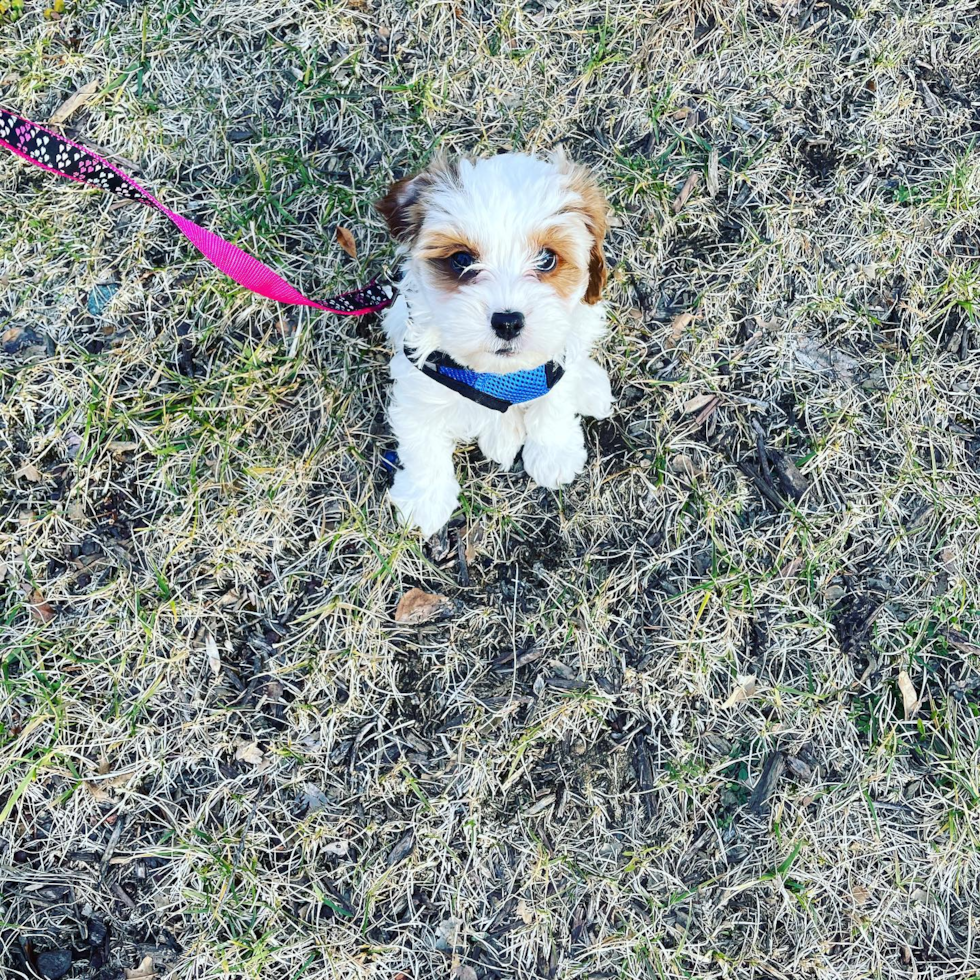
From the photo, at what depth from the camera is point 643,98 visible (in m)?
3.76

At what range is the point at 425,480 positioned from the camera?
323cm

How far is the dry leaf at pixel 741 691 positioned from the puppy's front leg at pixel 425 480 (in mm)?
1426

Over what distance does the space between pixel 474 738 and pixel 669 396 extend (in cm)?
173

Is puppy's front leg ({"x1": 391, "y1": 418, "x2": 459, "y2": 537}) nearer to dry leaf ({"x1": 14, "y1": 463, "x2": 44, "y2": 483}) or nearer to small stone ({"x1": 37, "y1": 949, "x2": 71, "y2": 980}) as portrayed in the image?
dry leaf ({"x1": 14, "y1": 463, "x2": 44, "y2": 483})

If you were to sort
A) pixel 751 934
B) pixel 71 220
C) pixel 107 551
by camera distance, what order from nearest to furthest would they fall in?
pixel 751 934, pixel 107 551, pixel 71 220

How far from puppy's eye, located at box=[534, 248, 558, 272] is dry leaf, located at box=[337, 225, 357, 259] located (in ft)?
4.55

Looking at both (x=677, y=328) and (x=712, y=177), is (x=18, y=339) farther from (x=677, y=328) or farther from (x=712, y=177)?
(x=712, y=177)

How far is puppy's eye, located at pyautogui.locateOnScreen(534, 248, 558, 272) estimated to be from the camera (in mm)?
2479

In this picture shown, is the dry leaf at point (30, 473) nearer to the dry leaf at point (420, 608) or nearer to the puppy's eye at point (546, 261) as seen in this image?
the dry leaf at point (420, 608)

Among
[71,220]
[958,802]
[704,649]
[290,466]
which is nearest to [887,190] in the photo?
[704,649]

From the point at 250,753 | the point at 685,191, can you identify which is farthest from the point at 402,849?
the point at 685,191

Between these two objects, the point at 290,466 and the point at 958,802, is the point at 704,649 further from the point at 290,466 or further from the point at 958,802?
the point at 290,466

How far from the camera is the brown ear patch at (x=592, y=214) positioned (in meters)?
2.56

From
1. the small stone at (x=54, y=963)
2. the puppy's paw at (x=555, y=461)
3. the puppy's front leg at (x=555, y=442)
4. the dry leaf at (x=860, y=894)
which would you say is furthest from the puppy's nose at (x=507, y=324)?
the small stone at (x=54, y=963)
